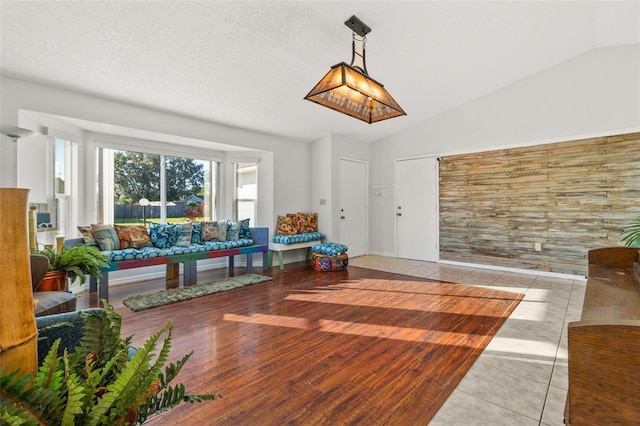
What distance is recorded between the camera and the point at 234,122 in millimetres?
4781

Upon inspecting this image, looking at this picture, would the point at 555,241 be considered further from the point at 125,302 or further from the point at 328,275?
the point at 125,302

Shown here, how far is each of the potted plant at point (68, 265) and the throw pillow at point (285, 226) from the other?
119 inches

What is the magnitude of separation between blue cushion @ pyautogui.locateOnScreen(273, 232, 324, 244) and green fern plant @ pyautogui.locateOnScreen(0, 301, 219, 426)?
4.44m

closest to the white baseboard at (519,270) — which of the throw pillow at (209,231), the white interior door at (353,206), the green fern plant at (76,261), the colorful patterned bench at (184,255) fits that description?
the white interior door at (353,206)

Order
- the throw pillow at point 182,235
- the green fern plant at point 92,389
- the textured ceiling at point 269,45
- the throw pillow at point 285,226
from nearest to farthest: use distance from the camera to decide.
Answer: the green fern plant at point 92,389 → the textured ceiling at point 269,45 → the throw pillow at point 182,235 → the throw pillow at point 285,226

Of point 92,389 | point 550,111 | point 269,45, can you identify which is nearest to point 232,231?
point 269,45

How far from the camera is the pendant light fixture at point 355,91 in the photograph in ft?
8.79

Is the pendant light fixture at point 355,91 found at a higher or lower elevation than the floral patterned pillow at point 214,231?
higher

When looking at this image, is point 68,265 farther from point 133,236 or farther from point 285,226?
point 285,226

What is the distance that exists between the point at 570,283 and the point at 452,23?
12.3ft

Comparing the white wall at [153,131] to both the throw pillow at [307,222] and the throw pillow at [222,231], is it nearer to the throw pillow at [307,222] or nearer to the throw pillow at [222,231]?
the throw pillow at [307,222]

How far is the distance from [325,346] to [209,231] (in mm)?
3224

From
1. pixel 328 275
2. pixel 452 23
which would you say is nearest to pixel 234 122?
pixel 328 275

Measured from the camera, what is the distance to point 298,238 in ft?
A: 17.6
